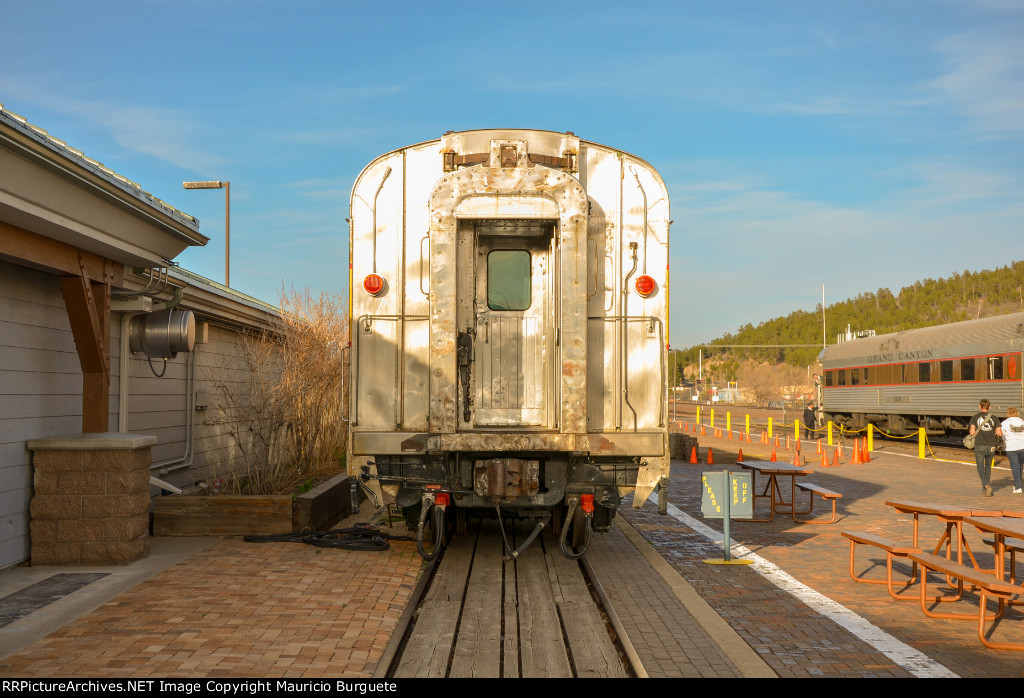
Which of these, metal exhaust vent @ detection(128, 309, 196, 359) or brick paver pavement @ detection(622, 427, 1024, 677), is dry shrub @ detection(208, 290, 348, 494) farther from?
brick paver pavement @ detection(622, 427, 1024, 677)

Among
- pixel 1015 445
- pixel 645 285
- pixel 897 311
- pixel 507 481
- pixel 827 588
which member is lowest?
pixel 827 588

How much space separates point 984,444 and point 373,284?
1222 cm

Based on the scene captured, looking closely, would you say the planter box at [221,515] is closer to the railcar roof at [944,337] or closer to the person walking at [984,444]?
the person walking at [984,444]

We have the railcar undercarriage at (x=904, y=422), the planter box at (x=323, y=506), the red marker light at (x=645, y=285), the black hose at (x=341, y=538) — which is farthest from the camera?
the railcar undercarriage at (x=904, y=422)

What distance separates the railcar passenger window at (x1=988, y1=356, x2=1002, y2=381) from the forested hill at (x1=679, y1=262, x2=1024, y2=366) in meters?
77.2

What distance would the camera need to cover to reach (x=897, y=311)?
4601 inches

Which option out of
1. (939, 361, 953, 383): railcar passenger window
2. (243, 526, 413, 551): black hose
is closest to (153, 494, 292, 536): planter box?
(243, 526, 413, 551): black hose

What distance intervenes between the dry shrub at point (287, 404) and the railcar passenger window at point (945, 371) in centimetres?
2035

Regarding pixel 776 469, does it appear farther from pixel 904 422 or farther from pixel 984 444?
pixel 904 422

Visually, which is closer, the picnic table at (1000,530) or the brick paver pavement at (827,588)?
the brick paver pavement at (827,588)

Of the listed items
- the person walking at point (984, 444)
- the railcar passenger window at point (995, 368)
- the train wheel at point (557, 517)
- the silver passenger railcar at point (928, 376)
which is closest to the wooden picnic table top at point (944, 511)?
the train wheel at point (557, 517)

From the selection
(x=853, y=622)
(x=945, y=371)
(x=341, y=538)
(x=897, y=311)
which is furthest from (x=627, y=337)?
(x=897, y=311)

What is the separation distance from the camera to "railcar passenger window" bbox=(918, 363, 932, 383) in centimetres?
2791

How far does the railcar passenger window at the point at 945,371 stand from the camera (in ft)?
87.2
